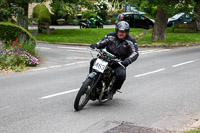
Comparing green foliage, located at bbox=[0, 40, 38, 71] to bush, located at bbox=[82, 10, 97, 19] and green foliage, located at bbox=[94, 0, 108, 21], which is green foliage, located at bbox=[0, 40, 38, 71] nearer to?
bush, located at bbox=[82, 10, 97, 19]

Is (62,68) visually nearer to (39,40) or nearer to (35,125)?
(35,125)

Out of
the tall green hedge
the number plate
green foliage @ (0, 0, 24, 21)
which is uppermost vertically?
green foliage @ (0, 0, 24, 21)

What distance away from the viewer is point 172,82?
11148mm

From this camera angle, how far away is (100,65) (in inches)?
297

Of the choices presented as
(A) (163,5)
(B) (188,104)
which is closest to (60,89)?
(B) (188,104)

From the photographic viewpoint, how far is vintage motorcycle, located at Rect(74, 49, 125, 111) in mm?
7453

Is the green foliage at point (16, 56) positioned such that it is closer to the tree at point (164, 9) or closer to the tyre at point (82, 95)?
the tyre at point (82, 95)

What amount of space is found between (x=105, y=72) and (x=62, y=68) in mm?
6569

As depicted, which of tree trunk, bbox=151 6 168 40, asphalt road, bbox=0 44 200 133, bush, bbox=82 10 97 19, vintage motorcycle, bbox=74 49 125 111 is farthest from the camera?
bush, bbox=82 10 97 19

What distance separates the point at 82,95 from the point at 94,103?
1072mm

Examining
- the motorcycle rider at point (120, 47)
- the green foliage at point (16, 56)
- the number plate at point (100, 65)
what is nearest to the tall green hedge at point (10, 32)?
the green foliage at point (16, 56)

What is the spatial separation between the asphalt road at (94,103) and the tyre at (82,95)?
0.42 feet

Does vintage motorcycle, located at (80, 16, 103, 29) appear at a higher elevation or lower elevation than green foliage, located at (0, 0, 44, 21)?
lower

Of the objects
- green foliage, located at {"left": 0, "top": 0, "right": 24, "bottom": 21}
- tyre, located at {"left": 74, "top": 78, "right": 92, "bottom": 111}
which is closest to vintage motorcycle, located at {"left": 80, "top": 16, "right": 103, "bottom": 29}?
green foliage, located at {"left": 0, "top": 0, "right": 24, "bottom": 21}
